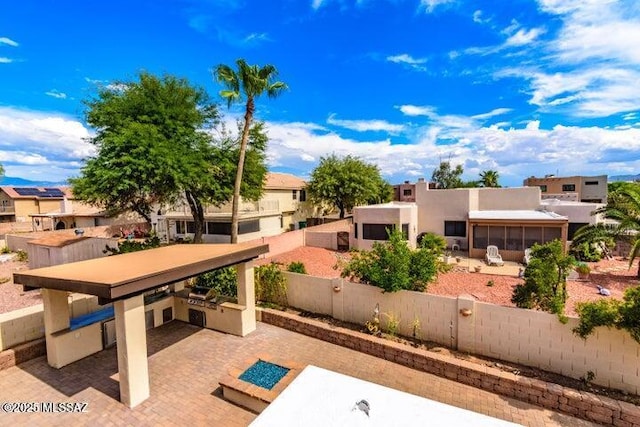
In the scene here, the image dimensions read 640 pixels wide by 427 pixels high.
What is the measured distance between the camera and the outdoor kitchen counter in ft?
33.2

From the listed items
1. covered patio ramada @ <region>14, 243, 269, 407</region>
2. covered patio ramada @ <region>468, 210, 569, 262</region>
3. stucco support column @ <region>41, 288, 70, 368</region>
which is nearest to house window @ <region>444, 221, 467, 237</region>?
covered patio ramada @ <region>468, 210, 569, 262</region>

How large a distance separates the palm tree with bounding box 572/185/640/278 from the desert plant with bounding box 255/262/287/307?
15294 millimetres

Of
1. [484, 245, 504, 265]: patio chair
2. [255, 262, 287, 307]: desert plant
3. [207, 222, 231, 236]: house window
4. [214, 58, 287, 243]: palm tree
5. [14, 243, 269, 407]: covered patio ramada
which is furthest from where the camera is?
[207, 222, 231, 236]: house window

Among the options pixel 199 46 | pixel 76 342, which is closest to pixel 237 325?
pixel 76 342

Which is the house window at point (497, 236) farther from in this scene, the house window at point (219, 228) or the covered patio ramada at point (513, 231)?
the house window at point (219, 228)

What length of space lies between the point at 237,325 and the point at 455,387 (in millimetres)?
6587

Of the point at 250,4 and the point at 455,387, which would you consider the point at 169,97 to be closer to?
the point at 250,4

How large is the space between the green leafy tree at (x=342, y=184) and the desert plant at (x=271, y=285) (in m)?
23.4

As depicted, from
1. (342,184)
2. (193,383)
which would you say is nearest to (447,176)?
(342,184)

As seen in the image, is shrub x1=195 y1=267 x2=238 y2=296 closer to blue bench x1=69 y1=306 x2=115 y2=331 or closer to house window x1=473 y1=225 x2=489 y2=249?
blue bench x1=69 y1=306 x2=115 y2=331

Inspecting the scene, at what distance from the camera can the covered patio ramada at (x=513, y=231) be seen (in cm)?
1855

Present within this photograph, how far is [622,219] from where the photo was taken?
48.4 feet

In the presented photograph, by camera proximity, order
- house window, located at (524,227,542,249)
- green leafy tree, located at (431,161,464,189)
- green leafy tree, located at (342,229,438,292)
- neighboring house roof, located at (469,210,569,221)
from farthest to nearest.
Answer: green leafy tree, located at (431,161,464,189)
house window, located at (524,227,542,249)
neighboring house roof, located at (469,210,569,221)
green leafy tree, located at (342,229,438,292)

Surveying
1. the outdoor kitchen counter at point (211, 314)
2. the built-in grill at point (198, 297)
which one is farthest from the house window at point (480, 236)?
the built-in grill at point (198, 297)
